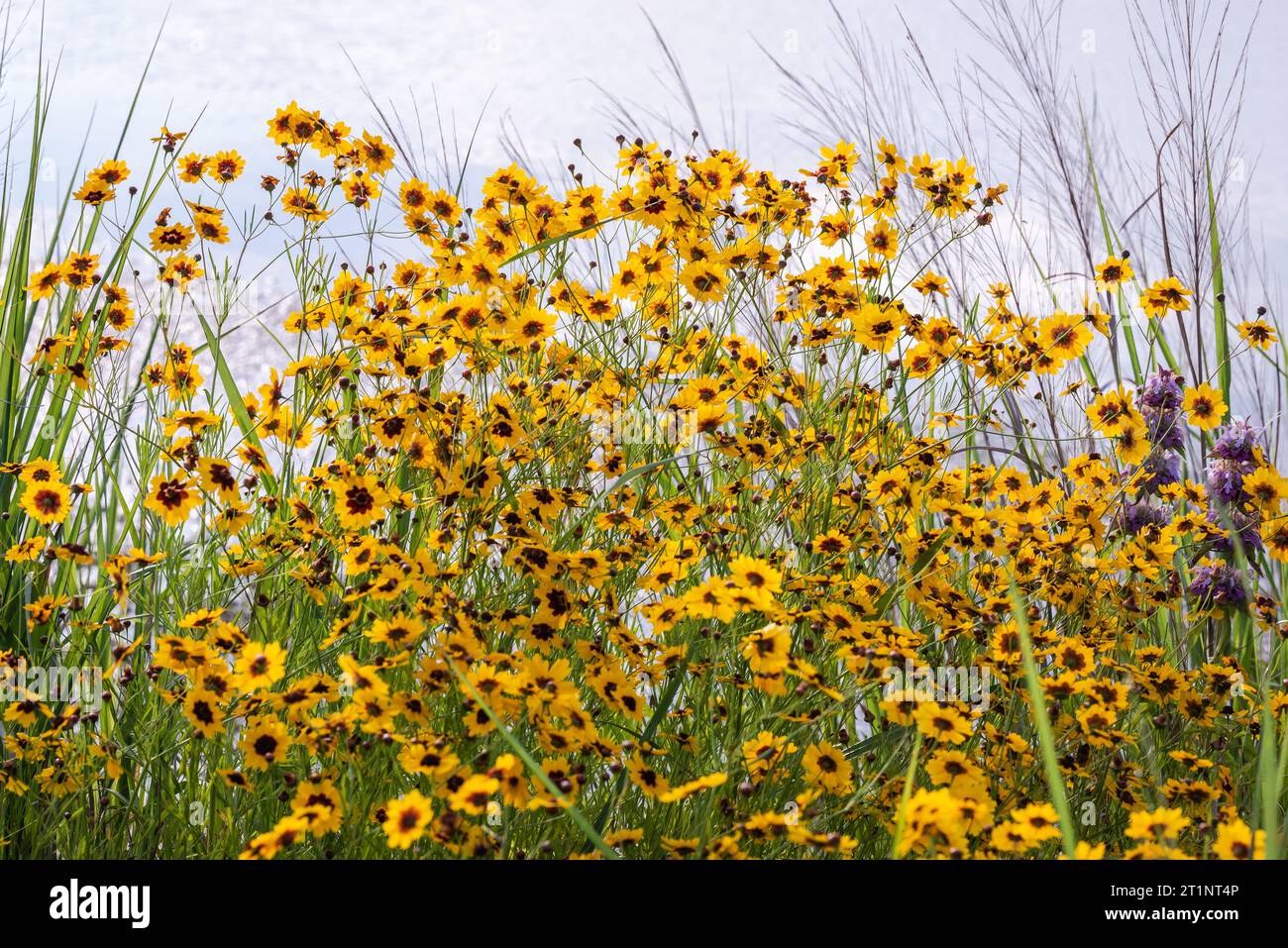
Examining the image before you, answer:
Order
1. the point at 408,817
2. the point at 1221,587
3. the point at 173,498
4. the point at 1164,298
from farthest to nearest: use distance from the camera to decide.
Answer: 1. the point at 1221,587
2. the point at 1164,298
3. the point at 173,498
4. the point at 408,817

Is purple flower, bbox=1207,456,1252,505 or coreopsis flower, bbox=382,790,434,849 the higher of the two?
purple flower, bbox=1207,456,1252,505

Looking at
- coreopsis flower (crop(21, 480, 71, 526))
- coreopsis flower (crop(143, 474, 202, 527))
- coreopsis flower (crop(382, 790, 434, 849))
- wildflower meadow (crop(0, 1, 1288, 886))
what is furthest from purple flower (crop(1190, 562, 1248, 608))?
coreopsis flower (crop(21, 480, 71, 526))

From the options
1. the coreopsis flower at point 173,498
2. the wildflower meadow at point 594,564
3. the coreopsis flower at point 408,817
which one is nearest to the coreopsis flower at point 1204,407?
the wildflower meadow at point 594,564

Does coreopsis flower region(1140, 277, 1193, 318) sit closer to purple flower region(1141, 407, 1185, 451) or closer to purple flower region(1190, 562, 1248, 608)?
purple flower region(1141, 407, 1185, 451)

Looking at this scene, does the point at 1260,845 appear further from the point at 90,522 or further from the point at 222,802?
the point at 90,522

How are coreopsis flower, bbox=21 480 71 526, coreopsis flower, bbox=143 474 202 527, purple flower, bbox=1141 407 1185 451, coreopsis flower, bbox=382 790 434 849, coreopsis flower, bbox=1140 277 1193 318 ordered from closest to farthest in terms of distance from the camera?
coreopsis flower, bbox=382 790 434 849, coreopsis flower, bbox=143 474 202 527, coreopsis flower, bbox=21 480 71 526, coreopsis flower, bbox=1140 277 1193 318, purple flower, bbox=1141 407 1185 451

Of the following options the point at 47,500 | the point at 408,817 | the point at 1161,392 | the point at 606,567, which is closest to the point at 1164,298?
A: the point at 1161,392

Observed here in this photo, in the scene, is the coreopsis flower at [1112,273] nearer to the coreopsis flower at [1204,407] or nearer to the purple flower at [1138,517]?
the coreopsis flower at [1204,407]

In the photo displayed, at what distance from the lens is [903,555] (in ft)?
6.08

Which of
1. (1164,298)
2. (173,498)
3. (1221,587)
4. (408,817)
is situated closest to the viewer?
(408,817)

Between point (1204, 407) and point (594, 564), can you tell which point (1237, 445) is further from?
point (594, 564)

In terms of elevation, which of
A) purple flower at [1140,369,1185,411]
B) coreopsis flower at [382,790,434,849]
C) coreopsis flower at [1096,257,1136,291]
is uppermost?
coreopsis flower at [1096,257,1136,291]
